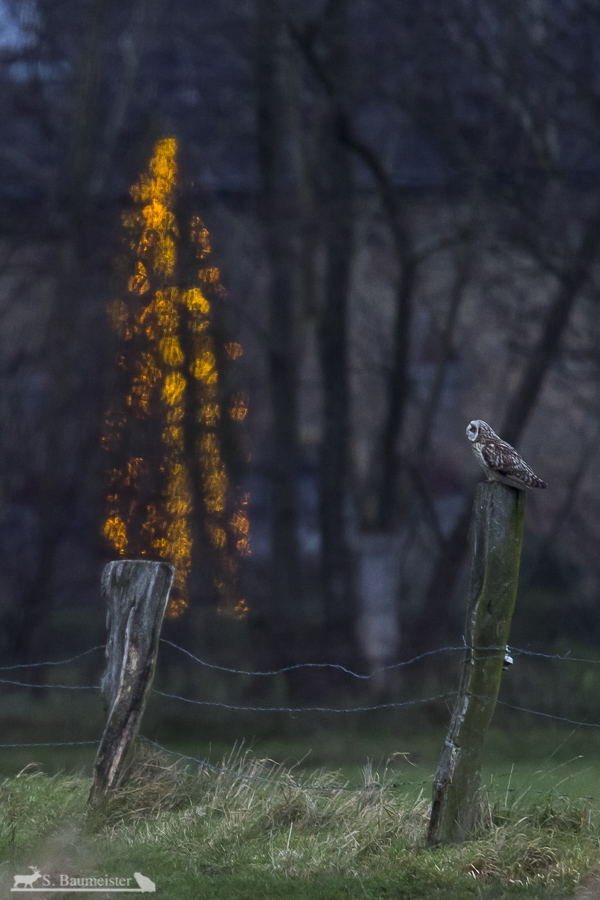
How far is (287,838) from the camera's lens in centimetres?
530

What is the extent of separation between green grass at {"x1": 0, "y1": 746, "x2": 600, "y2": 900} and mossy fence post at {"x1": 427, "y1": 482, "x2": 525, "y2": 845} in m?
0.16

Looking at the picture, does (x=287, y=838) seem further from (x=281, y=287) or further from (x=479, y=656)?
(x=281, y=287)

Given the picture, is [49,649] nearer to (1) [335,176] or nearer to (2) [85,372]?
(2) [85,372]

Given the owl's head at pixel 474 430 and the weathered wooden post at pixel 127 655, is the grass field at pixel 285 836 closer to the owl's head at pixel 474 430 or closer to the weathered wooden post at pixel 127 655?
the weathered wooden post at pixel 127 655

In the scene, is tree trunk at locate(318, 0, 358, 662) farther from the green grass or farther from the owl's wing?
the owl's wing

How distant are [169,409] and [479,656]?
6955 mm

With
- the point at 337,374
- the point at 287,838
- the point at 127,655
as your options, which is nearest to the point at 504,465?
the point at 287,838

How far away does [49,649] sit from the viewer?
1256 cm

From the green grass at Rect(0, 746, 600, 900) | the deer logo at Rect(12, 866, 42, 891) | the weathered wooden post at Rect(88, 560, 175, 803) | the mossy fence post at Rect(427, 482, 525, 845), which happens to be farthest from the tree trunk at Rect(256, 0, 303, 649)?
the deer logo at Rect(12, 866, 42, 891)

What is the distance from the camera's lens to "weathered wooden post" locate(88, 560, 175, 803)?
5680 millimetres

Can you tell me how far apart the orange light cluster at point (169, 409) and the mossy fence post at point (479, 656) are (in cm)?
647

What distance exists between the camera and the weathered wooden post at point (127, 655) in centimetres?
568

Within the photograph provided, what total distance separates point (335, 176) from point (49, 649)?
6120mm

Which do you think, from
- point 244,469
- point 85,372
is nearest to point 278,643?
point 244,469
